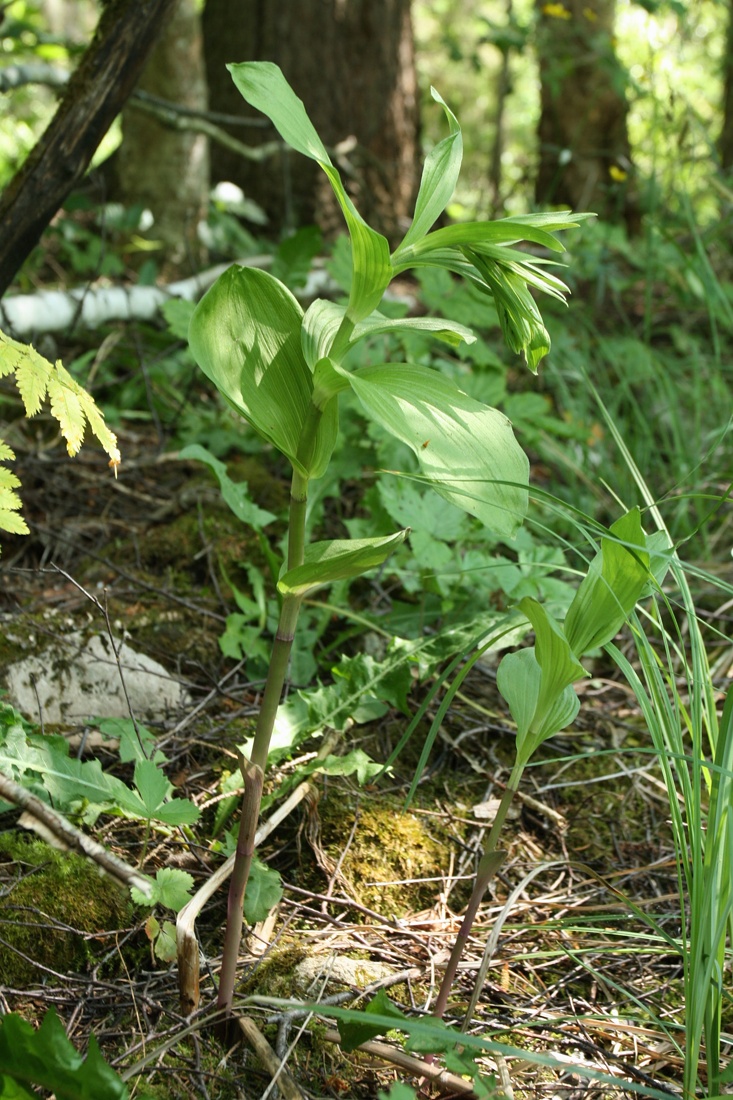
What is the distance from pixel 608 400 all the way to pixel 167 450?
1.54m

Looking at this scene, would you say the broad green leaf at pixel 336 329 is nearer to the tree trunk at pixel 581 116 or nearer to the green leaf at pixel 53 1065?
the green leaf at pixel 53 1065

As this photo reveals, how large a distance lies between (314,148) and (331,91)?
3764 mm

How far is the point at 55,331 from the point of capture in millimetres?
3113

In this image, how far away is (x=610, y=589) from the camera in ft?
3.35

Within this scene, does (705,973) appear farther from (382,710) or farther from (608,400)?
(608,400)

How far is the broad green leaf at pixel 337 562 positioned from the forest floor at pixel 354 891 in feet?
1.43

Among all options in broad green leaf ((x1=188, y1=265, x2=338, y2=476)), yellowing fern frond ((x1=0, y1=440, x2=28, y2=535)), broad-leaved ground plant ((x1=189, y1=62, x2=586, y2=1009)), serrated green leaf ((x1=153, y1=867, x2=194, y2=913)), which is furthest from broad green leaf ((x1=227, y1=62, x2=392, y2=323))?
serrated green leaf ((x1=153, y1=867, x2=194, y2=913))

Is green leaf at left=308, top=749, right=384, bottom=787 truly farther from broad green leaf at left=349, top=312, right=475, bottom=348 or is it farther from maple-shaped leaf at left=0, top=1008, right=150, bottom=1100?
broad green leaf at left=349, top=312, right=475, bottom=348

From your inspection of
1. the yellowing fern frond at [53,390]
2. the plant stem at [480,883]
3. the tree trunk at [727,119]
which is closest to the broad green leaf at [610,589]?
the plant stem at [480,883]

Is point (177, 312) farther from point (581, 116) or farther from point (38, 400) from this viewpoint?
point (581, 116)

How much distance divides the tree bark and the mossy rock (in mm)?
1203

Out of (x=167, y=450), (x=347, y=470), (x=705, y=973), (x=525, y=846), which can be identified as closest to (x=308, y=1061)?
(x=705, y=973)

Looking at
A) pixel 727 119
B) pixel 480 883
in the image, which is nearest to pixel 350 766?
pixel 480 883

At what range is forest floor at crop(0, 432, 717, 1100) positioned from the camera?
45.4 inches
